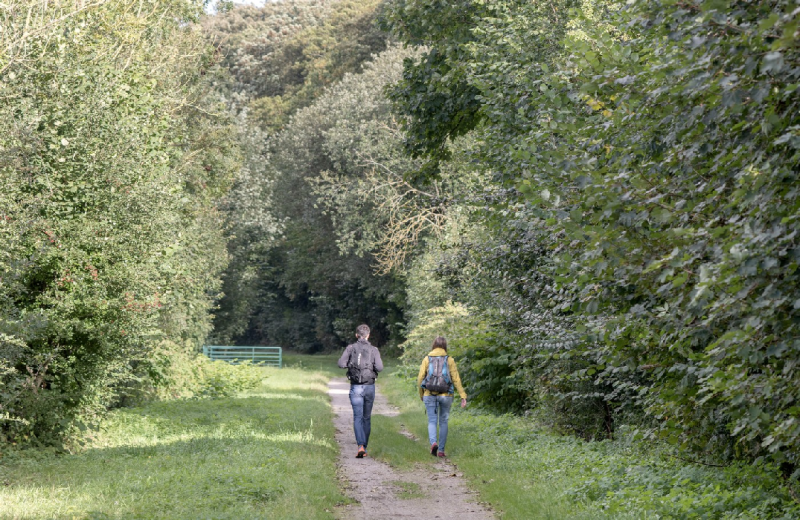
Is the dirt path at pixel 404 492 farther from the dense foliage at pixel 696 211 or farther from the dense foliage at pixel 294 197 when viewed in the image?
the dense foliage at pixel 294 197

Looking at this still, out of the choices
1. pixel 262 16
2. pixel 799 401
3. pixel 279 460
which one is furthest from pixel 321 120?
pixel 799 401

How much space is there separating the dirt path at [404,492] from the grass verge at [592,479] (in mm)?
253

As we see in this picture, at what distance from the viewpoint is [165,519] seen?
25.1 ft

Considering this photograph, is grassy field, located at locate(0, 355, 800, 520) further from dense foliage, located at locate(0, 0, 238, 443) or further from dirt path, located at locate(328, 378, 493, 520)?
dense foliage, located at locate(0, 0, 238, 443)

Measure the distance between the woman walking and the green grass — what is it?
164 centimetres

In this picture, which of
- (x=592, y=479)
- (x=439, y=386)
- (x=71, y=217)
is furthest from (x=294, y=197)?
(x=592, y=479)

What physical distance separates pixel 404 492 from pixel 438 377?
302 cm

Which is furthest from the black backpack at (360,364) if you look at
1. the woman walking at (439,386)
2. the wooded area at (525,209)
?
the wooded area at (525,209)

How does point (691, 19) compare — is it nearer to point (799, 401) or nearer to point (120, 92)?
point (799, 401)

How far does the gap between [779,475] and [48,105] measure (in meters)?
11.1

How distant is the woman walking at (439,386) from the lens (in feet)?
42.0

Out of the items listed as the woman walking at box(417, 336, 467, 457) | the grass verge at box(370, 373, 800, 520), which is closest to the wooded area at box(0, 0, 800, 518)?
the grass verge at box(370, 373, 800, 520)

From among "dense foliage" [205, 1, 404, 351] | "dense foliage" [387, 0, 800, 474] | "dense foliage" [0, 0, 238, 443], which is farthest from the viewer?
"dense foliage" [205, 1, 404, 351]

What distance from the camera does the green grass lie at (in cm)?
831
